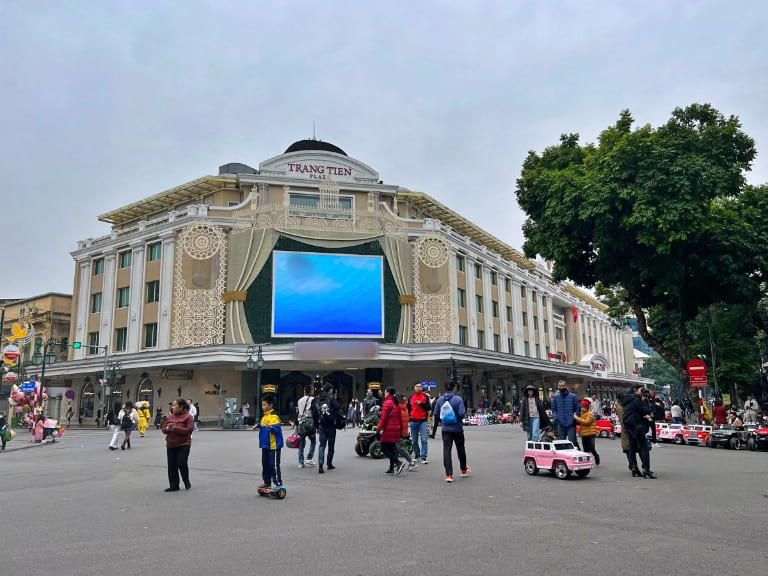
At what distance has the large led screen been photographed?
3809 centimetres

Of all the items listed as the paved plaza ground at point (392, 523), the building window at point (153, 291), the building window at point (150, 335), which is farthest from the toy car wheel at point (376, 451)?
the building window at point (153, 291)

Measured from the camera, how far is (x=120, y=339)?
4259 cm

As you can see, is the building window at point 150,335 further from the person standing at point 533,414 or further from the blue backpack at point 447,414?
the blue backpack at point 447,414

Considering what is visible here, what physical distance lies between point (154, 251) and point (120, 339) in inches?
259

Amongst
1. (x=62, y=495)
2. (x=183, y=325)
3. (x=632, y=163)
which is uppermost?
(x=632, y=163)

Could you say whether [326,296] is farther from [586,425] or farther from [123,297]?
[586,425]

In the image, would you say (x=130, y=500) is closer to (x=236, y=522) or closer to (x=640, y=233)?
(x=236, y=522)

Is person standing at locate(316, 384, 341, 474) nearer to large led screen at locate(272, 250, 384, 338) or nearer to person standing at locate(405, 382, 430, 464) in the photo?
person standing at locate(405, 382, 430, 464)

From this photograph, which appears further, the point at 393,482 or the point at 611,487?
the point at 393,482

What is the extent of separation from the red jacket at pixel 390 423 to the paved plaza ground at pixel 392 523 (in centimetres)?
75

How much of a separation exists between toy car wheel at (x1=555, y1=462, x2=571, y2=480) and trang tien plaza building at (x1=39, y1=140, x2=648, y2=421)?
2540 cm

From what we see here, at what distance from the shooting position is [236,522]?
7449mm

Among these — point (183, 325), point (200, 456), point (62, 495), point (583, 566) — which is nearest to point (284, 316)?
point (183, 325)

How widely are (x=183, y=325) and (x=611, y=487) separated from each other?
32697 mm
